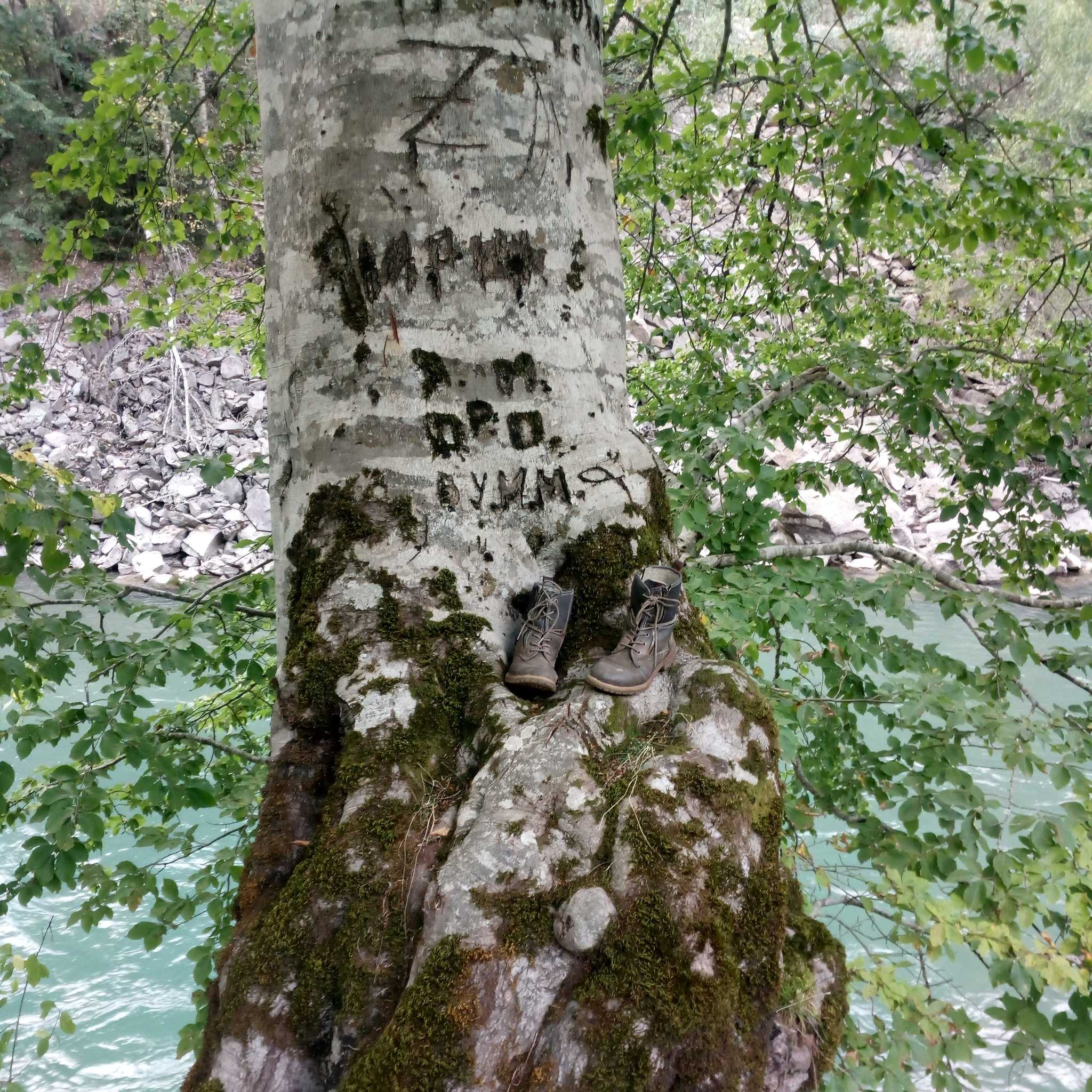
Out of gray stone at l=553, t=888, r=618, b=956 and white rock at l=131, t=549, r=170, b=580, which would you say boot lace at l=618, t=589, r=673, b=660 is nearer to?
gray stone at l=553, t=888, r=618, b=956

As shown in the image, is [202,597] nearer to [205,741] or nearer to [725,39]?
[205,741]

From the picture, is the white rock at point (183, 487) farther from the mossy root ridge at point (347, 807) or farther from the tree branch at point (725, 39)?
the mossy root ridge at point (347, 807)

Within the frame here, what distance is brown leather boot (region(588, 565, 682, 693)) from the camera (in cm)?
175

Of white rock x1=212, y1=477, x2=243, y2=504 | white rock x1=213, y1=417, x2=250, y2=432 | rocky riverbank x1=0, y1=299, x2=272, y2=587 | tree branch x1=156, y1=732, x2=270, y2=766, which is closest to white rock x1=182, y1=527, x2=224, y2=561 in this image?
rocky riverbank x1=0, y1=299, x2=272, y2=587

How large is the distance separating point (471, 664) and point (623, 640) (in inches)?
14.3

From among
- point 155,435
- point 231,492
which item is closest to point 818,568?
point 231,492

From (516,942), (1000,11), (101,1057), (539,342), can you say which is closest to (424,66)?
(539,342)

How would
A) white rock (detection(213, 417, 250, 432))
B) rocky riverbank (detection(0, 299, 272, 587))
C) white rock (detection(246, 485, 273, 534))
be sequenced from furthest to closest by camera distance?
white rock (detection(213, 417, 250, 432)), white rock (detection(246, 485, 273, 534)), rocky riverbank (detection(0, 299, 272, 587))

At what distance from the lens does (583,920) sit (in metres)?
1.34

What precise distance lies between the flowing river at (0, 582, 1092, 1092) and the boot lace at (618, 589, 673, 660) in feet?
11.0

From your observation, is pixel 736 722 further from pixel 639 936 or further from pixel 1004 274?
pixel 1004 274

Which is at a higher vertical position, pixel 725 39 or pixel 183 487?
pixel 725 39

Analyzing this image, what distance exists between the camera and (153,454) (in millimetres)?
16281

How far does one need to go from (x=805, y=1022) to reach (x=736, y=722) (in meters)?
0.59
